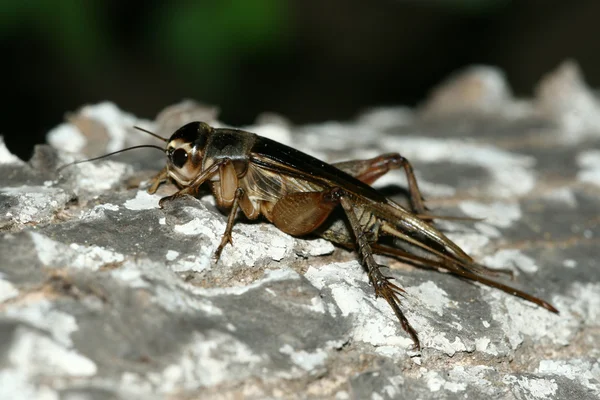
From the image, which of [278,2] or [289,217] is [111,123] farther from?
[278,2]

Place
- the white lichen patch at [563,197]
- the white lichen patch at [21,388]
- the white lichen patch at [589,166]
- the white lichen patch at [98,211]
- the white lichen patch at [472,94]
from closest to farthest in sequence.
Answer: the white lichen patch at [21,388] → the white lichen patch at [98,211] → the white lichen patch at [563,197] → the white lichen patch at [589,166] → the white lichen patch at [472,94]

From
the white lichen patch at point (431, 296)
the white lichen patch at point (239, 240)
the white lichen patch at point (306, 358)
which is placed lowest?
the white lichen patch at point (306, 358)

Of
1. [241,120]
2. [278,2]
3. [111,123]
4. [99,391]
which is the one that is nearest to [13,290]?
[99,391]

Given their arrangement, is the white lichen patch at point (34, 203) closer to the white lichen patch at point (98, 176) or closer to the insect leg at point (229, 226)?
the white lichen patch at point (98, 176)

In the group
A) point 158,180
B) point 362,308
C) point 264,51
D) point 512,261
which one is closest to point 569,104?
point 512,261


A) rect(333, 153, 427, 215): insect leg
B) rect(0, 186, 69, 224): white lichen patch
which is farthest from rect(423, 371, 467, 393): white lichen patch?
rect(0, 186, 69, 224): white lichen patch

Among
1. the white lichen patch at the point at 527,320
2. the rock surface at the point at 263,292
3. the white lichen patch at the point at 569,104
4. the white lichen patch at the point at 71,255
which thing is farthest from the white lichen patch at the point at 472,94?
the white lichen patch at the point at 71,255
